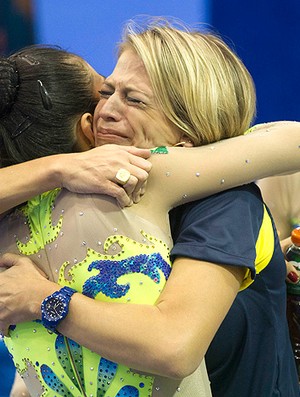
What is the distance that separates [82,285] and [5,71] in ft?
1.41

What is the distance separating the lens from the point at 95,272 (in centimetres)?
114

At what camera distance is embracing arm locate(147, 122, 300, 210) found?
3.84ft

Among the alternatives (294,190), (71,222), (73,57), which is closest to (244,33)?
(294,190)

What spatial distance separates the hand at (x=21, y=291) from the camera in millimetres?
1147

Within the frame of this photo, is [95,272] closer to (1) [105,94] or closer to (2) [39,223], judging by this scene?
(2) [39,223]

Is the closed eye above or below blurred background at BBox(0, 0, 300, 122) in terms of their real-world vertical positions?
above

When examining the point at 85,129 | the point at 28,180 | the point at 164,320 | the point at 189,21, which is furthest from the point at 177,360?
the point at 189,21

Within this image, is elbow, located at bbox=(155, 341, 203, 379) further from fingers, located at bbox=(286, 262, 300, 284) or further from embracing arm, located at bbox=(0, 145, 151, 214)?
fingers, located at bbox=(286, 262, 300, 284)

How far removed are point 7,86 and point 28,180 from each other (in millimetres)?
188

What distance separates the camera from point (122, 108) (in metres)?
1.30

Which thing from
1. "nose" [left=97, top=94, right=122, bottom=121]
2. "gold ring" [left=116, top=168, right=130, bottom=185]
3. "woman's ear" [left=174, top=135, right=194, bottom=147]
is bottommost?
"woman's ear" [left=174, top=135, right=194, bottom=147]

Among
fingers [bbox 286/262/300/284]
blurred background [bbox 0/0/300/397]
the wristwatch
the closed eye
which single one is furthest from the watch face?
blurred background [bbox 0/0/300/397]

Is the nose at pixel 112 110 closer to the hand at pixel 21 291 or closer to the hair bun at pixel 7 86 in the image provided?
the hair bun at pixel 7 86

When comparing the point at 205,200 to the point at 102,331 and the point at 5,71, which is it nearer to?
the point at 102,331
